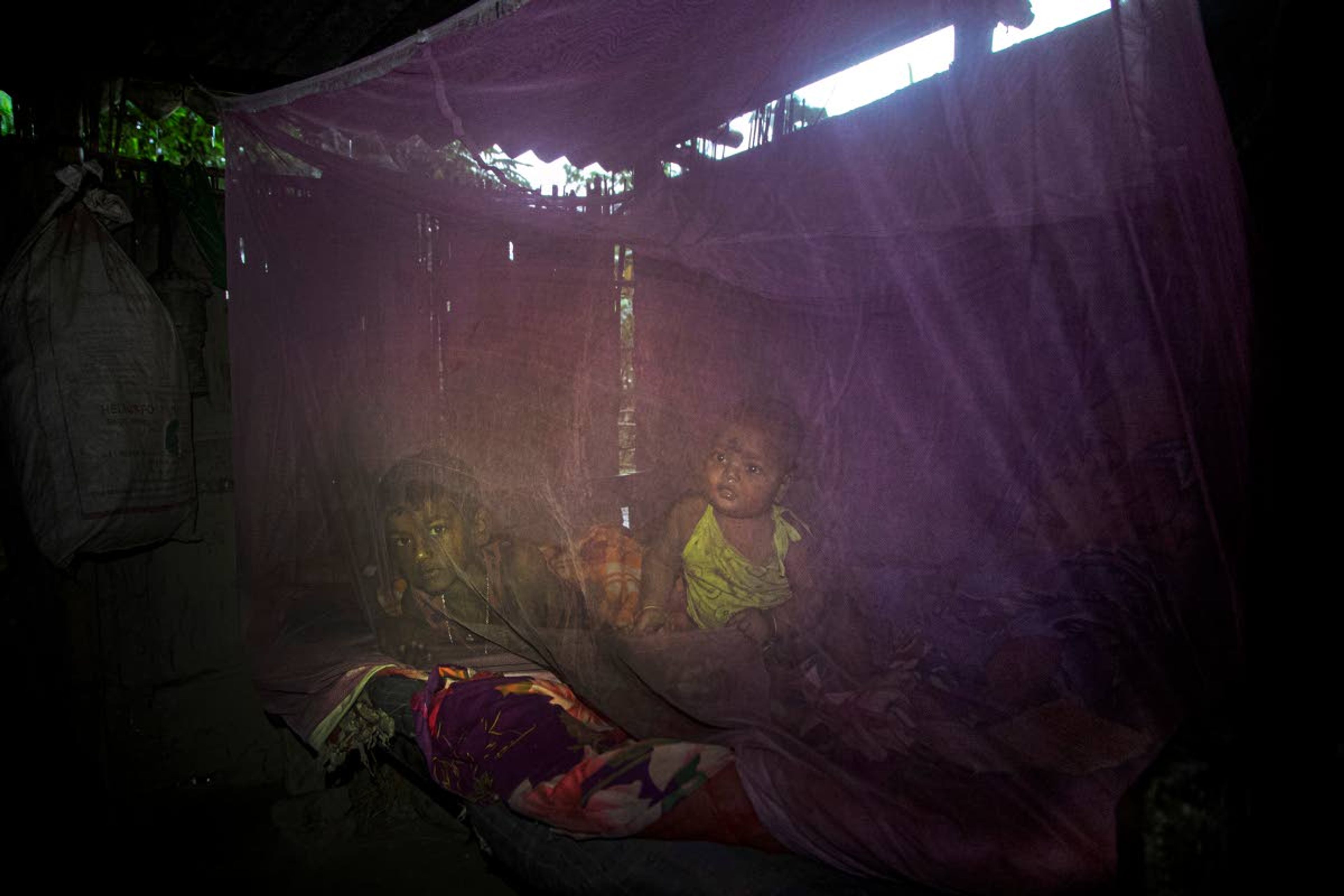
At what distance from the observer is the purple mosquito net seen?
1295 mm

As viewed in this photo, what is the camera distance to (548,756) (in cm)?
169

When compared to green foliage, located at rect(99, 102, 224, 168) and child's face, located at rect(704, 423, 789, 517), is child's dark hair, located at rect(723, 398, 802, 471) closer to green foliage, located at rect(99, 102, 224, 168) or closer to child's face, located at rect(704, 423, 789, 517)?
child's face, located at rect(704, 423, 789, 517)

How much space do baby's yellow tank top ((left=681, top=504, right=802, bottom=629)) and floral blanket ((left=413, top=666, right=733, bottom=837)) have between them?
378 mm

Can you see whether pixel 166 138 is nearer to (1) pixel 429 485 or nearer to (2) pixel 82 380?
(2) pixel 82 380

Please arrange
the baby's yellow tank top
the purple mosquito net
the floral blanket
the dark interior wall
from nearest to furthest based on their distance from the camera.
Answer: the purple mosquito net, the floral blanket, the baby's yellow tank top, the dark interior wall

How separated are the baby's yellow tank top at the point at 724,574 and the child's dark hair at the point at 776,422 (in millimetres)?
138

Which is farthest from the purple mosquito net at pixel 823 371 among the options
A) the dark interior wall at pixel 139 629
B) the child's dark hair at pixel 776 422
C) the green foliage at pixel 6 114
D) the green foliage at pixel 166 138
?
the green foliage at pixel 6 114

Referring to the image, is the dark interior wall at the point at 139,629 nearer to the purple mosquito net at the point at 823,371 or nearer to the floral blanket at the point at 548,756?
the purple mosquito net at the point at 823,371

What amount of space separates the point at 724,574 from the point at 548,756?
2.01 ft

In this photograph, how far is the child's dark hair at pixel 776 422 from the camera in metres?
1.96

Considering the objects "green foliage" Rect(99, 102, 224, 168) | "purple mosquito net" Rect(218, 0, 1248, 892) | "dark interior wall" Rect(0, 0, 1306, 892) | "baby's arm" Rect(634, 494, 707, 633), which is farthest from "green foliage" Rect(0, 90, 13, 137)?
"baby's arm" Rect(634, 494, 707, 633)

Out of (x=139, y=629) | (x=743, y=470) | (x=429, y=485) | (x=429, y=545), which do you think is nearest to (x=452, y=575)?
(x=429, y=545)

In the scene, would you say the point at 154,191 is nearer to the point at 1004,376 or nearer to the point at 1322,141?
the point at 1004,376

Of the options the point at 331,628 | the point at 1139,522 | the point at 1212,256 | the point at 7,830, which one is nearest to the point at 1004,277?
the point at 1212,256
